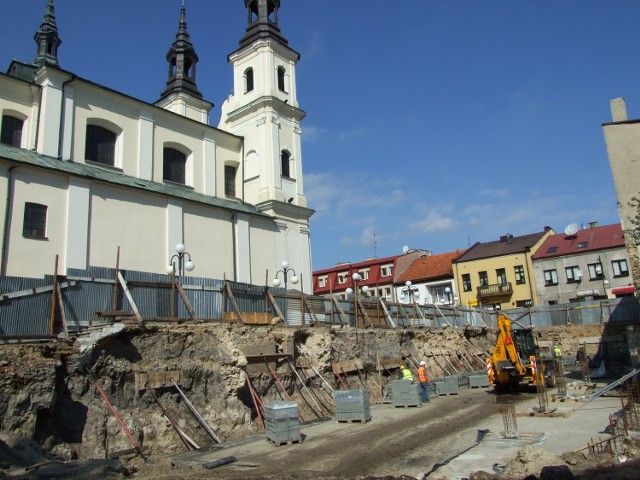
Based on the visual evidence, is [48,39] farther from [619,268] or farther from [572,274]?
[619,268]

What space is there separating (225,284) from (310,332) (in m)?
3.80

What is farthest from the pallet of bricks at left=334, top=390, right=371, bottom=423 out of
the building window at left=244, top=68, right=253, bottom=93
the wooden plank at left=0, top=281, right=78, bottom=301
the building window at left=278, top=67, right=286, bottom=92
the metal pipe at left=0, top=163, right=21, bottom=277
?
the building window at left=244, top=68, right=253, bottom=93

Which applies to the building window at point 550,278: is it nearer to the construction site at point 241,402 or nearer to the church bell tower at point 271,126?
the church bell tower at point 271,126

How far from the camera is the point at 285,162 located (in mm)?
37719

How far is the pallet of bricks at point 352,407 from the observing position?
53.0ft

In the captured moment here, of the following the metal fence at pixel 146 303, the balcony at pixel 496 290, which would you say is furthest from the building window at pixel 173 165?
the balcony at pixel 496 290

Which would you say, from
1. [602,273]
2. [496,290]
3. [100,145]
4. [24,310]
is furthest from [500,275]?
[24,310]

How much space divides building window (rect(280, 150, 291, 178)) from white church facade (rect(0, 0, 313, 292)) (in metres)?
0.11

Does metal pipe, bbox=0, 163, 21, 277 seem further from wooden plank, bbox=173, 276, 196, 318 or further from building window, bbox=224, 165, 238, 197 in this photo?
building window, bbox=224, 165, 238, 197

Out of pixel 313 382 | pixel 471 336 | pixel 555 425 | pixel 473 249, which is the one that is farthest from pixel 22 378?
pixel 473 249

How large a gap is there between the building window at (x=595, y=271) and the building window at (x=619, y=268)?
99cm

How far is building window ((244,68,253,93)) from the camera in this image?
3828cm

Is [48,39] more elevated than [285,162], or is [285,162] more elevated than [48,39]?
[48,39]

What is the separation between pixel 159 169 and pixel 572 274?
36171 millimetres
